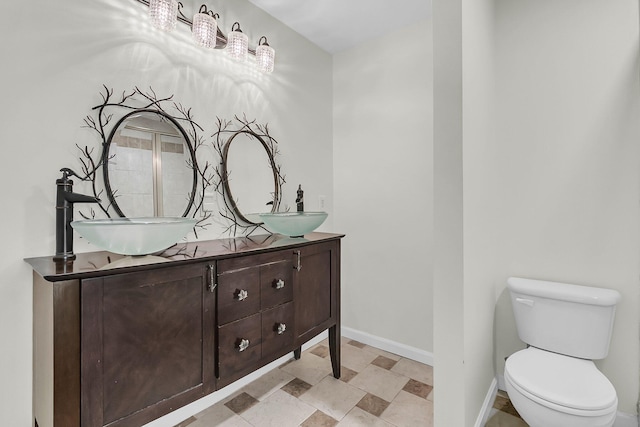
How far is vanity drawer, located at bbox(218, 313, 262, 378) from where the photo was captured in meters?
1.33

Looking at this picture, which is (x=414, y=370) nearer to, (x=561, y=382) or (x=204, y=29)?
(x=561, y=382)

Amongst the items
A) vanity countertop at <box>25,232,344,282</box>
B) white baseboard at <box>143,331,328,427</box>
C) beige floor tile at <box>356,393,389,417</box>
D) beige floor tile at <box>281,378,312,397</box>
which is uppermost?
vanity countertop at <box>25,232,344,282</box>

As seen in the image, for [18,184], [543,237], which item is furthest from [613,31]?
[18,184]

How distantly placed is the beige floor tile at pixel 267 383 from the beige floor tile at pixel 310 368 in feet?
0.20

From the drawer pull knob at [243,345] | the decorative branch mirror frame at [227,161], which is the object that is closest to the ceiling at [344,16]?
the decorative branch mirror frame at [227,161]

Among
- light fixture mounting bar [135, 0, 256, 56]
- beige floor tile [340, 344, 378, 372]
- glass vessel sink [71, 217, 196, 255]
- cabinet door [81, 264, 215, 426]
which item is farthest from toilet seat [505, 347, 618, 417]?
light fixture mounting bar [135, 0, 256, 56]

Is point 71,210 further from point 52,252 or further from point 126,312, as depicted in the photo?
point 126,312

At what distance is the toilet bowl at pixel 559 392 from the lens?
3.87 ft

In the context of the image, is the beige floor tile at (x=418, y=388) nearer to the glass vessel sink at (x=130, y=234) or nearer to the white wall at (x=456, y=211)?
the white wall at (x=456, y=211)

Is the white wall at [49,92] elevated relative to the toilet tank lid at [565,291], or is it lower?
elevated

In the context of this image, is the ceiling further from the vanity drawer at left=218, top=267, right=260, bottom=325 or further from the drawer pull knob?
the drawer pull knob

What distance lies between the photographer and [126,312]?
1.05 meters

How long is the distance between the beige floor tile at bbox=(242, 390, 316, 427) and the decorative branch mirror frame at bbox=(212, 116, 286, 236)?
3.46 ft

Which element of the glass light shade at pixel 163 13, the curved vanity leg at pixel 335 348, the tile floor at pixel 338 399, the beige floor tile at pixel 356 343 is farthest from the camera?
the beige floor tile at pixel 356 343
